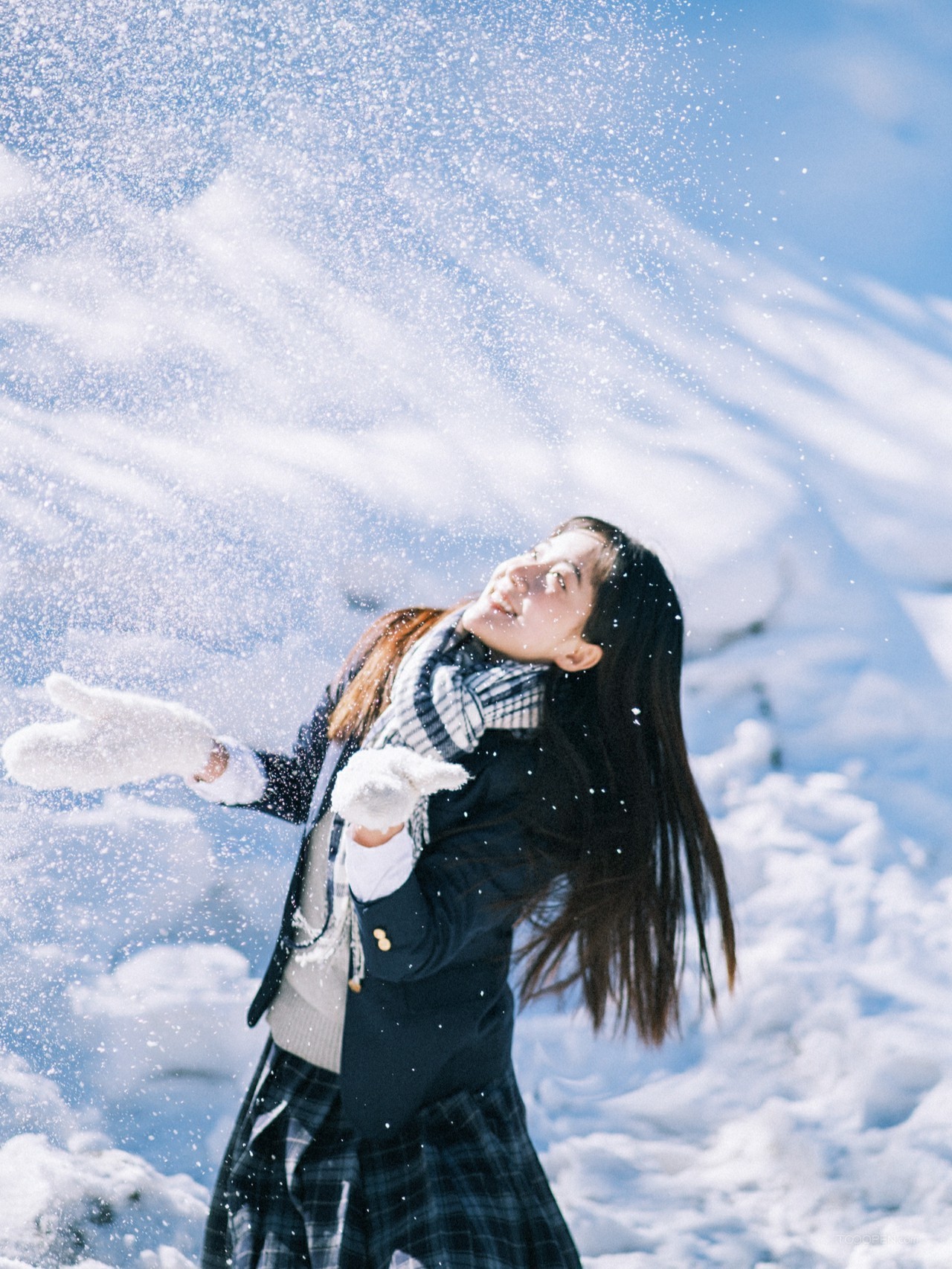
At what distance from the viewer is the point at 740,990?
2.75m

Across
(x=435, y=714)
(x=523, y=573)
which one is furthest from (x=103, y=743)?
(x=523, y=573)

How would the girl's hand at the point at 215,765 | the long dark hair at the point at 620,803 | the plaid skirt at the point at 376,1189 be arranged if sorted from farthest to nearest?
the girl's hand at the point at 215,765 → the long dark hair at the point at 620,803 → the plaid skirt at the point at 376,1189

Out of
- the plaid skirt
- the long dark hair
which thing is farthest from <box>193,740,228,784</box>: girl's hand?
the plaid skirt

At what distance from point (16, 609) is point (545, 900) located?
67.4 inches

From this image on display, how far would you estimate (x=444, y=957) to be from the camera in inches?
47.4

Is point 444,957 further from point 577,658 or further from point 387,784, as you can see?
point 577,658

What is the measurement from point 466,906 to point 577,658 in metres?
0.36

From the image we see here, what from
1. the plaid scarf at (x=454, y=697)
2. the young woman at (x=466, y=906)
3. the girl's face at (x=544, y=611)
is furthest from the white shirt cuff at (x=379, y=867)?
the girl's face at (x=544, y=611)

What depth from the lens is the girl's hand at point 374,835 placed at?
1.14 metres

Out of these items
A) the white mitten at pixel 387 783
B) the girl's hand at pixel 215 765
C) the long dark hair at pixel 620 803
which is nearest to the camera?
the white mitten at pixel 387 783

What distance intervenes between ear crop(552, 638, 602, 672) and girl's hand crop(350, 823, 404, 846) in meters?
0.35

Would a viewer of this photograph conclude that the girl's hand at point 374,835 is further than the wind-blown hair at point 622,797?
No

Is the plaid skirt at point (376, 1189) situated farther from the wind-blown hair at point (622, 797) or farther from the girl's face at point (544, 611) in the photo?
the girl's face at point (544, 611)

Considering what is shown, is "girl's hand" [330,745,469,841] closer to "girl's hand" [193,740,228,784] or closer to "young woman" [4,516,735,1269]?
"young woman" [4,516,735,1269]
